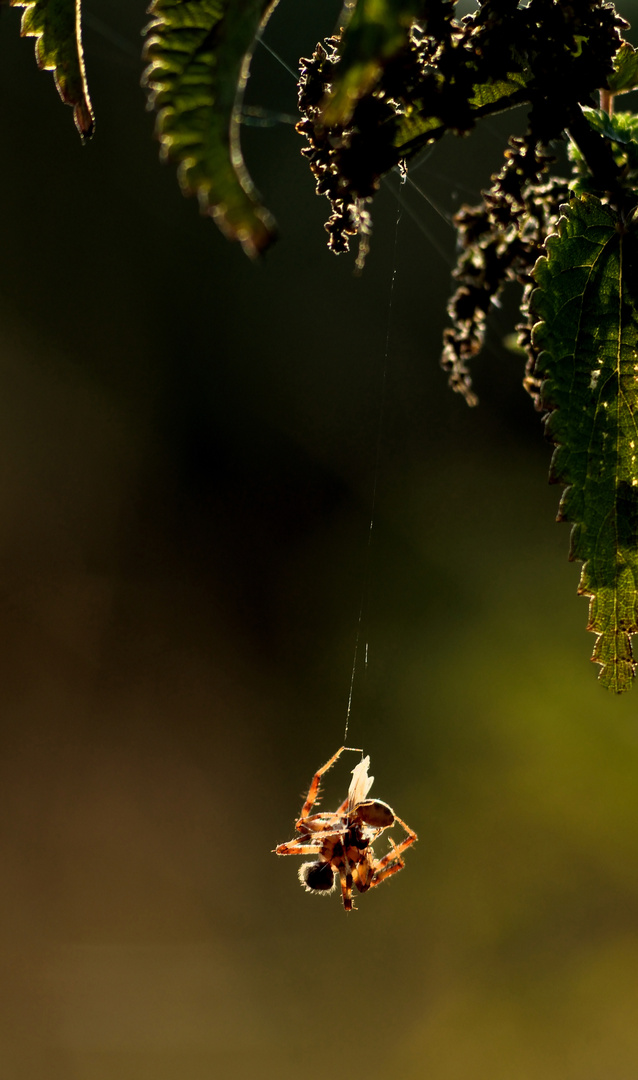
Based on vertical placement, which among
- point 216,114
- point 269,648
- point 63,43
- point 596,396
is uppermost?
point 269,648

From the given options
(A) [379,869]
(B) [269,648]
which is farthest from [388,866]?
(B) [269,648]

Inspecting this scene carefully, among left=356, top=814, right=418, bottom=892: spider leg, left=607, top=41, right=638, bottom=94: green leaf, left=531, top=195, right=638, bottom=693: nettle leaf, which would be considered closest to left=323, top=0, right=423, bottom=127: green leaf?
Result: left=531, top=195, right=638, bottom=693: nettle leaf

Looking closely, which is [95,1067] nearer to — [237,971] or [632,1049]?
[237,971]

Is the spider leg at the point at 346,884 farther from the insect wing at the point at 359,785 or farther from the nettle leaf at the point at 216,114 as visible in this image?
the nettle leaf at the point at 216,114

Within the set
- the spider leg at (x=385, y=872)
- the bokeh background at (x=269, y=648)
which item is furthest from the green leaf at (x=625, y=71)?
the bokeh background at (x=269, y=648)

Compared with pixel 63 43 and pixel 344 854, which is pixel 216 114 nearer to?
pixel 63 43

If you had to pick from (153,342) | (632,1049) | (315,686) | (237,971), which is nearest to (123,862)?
(237,971)
